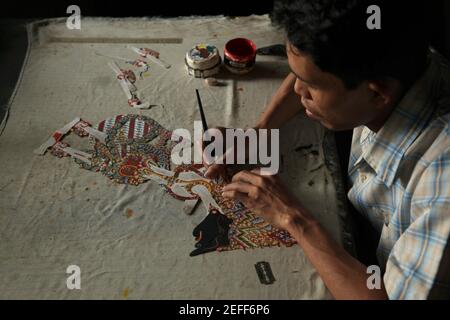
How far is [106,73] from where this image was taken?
1235mm

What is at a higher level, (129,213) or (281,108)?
(281,108)

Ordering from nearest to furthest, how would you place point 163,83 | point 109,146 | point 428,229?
point 428,229 → point 109,146 → point 163,83

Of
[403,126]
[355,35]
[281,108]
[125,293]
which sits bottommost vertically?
[125,293]

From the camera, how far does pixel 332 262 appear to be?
815mm

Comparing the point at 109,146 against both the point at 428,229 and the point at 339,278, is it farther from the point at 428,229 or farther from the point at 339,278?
the point at 428,229

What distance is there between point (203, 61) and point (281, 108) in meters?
0.26

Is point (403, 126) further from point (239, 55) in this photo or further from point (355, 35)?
point (239, 55)

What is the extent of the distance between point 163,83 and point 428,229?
77 cm

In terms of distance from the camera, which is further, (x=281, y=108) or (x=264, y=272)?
(x=281, y=108)

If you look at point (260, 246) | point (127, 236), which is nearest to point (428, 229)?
point (260, 246)

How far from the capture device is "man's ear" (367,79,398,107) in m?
0.75

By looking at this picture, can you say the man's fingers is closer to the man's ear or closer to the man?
the man

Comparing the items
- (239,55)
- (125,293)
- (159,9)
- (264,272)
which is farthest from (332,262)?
(159,9)

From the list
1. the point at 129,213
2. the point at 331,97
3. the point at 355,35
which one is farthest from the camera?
the point at 129,213
